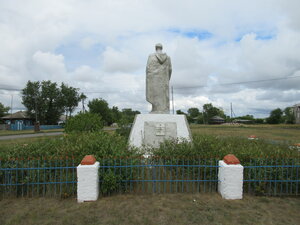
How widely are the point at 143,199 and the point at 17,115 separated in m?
46.3

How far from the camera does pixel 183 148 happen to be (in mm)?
4699

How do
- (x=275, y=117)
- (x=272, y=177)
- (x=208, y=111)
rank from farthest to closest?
1. (x=208, y=111)
2. (x=275, y=117)
3. (x=272, y=177)

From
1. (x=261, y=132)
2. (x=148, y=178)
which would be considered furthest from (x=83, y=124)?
(x=261, y=132)

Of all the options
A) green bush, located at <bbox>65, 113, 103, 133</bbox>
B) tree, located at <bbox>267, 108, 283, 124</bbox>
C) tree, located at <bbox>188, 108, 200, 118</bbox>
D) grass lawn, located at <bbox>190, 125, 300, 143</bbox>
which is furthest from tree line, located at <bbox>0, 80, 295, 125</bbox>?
tree, located at <bbox>188, 108, 200, 118</bbox>

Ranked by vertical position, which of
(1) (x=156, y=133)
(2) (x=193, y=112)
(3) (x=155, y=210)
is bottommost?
(3) (x=155, y=210)

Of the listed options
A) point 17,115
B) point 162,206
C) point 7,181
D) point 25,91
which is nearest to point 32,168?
point 7,181

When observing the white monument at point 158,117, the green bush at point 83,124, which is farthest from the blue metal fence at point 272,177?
the green bush at point 83,124

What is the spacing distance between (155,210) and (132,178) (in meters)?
0.85

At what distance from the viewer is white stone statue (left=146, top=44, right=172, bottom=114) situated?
6.84m

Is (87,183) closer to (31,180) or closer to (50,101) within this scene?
(31,180)

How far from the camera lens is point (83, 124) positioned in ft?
26.8

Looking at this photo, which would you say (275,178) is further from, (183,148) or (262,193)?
(183,148)

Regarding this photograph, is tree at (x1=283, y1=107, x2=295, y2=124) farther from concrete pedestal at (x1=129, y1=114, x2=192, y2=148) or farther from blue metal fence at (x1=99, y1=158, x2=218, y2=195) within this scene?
blue metal fence at (x1=99, y1=158, x2=218, y2=195)

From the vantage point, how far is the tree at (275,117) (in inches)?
2022
